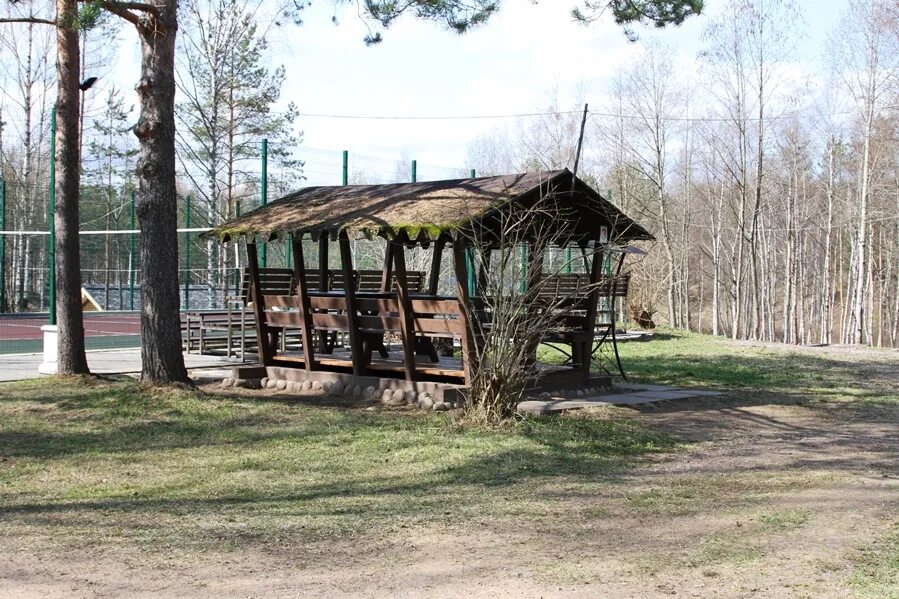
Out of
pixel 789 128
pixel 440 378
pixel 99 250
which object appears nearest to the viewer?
pixel 440 378

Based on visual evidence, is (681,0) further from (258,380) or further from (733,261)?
(733,261)

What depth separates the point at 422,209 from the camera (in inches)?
404

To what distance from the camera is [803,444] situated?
8.59 meters

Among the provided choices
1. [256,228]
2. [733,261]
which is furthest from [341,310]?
[733,261]

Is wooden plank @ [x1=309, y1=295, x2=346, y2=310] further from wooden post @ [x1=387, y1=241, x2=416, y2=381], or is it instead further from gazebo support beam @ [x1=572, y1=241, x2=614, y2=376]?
gazebo support beam @ [x1=572, y1=241, x2=614, y2=376]

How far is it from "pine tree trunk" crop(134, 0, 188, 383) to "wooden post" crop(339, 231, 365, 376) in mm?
1882

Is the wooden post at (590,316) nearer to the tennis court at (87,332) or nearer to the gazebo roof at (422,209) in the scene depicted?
the gazebo roof at (422,209)

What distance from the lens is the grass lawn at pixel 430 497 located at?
449 cm

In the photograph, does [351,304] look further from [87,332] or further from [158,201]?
[87,332]

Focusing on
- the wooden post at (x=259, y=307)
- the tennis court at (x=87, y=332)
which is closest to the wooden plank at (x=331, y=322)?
the wooden post at (x=259, y=307)

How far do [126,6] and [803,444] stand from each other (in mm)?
8141

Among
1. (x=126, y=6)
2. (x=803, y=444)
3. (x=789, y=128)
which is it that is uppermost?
(x=789, y=128)

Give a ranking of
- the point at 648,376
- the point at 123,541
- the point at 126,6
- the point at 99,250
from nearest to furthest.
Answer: the point at 123,541, the point at 126,6, the point at 648,376, the point at 99,250

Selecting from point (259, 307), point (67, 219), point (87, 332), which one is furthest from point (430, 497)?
point (87, 332)
